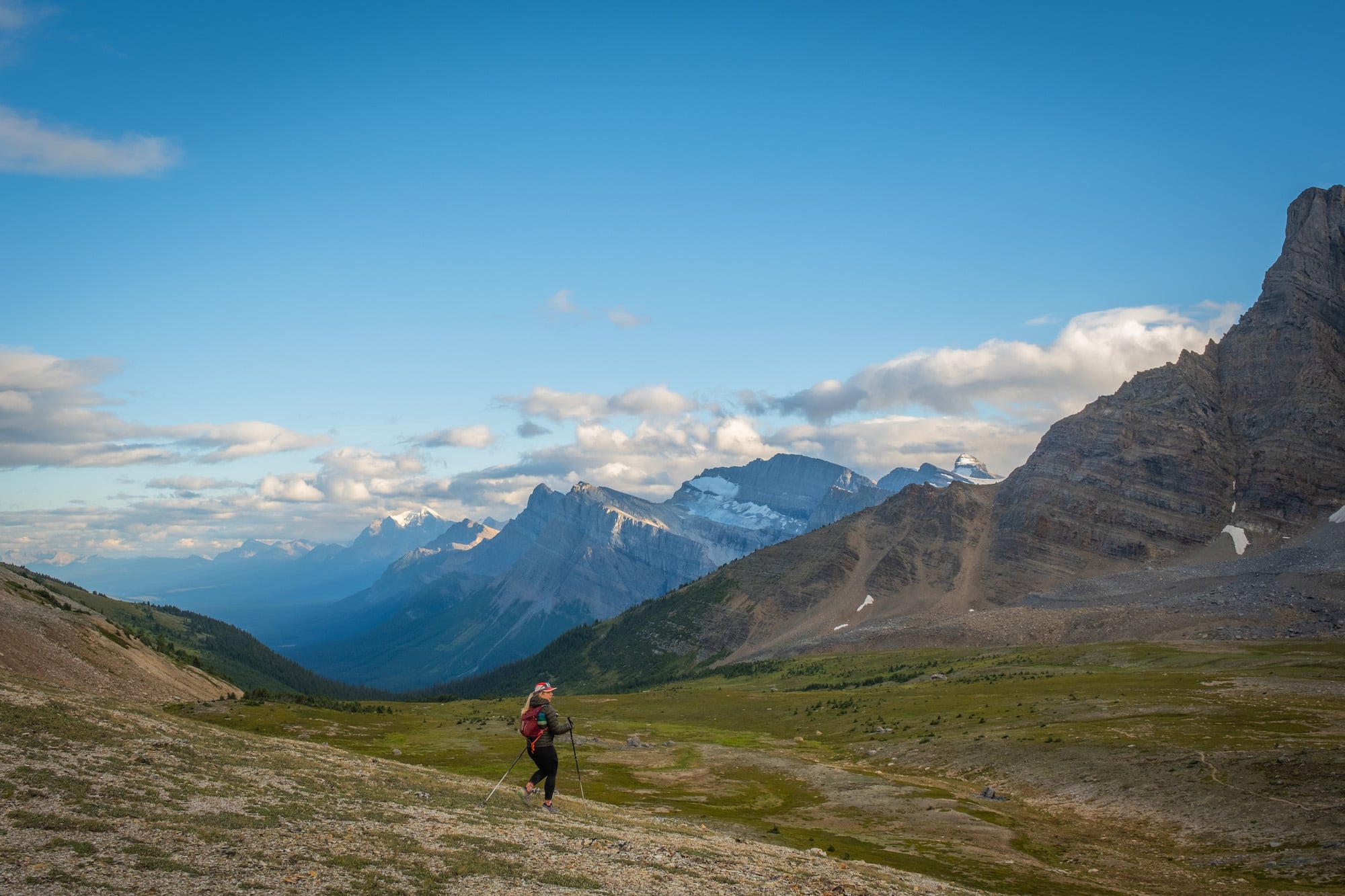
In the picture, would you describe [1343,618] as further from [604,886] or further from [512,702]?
[604,886]

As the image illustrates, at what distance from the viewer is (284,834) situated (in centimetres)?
2445

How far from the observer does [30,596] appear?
9538 cm

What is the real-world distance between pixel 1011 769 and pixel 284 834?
205 ft

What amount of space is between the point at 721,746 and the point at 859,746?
1689 centimetres

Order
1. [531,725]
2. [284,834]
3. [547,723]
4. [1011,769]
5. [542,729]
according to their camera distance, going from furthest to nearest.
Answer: [1011,769] < [542,729] < [547,723] < [531,725] < [284,834]

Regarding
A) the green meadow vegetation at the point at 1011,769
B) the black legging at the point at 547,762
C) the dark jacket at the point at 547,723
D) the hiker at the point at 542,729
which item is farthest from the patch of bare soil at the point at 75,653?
the dark jacket at the point at 547,723

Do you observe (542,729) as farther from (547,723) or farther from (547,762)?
(547,762)

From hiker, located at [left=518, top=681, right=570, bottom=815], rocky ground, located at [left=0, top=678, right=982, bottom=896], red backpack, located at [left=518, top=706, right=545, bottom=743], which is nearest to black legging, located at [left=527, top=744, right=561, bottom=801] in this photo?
hiker, located at [left=518, top=681, right=570, bottom=815]

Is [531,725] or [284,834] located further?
[531,725]

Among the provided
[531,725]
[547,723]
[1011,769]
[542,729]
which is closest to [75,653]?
[542,729]

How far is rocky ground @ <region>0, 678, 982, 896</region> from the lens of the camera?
20.6 metres

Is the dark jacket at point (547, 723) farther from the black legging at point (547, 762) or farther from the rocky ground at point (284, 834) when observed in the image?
the rocky ground at point (284, 834)

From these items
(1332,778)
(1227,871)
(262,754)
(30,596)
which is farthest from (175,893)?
(30,596)

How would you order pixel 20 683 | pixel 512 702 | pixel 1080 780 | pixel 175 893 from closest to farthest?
pixel 175 893
pixel 20 683
pixel 1080 780
pixel 512 702
